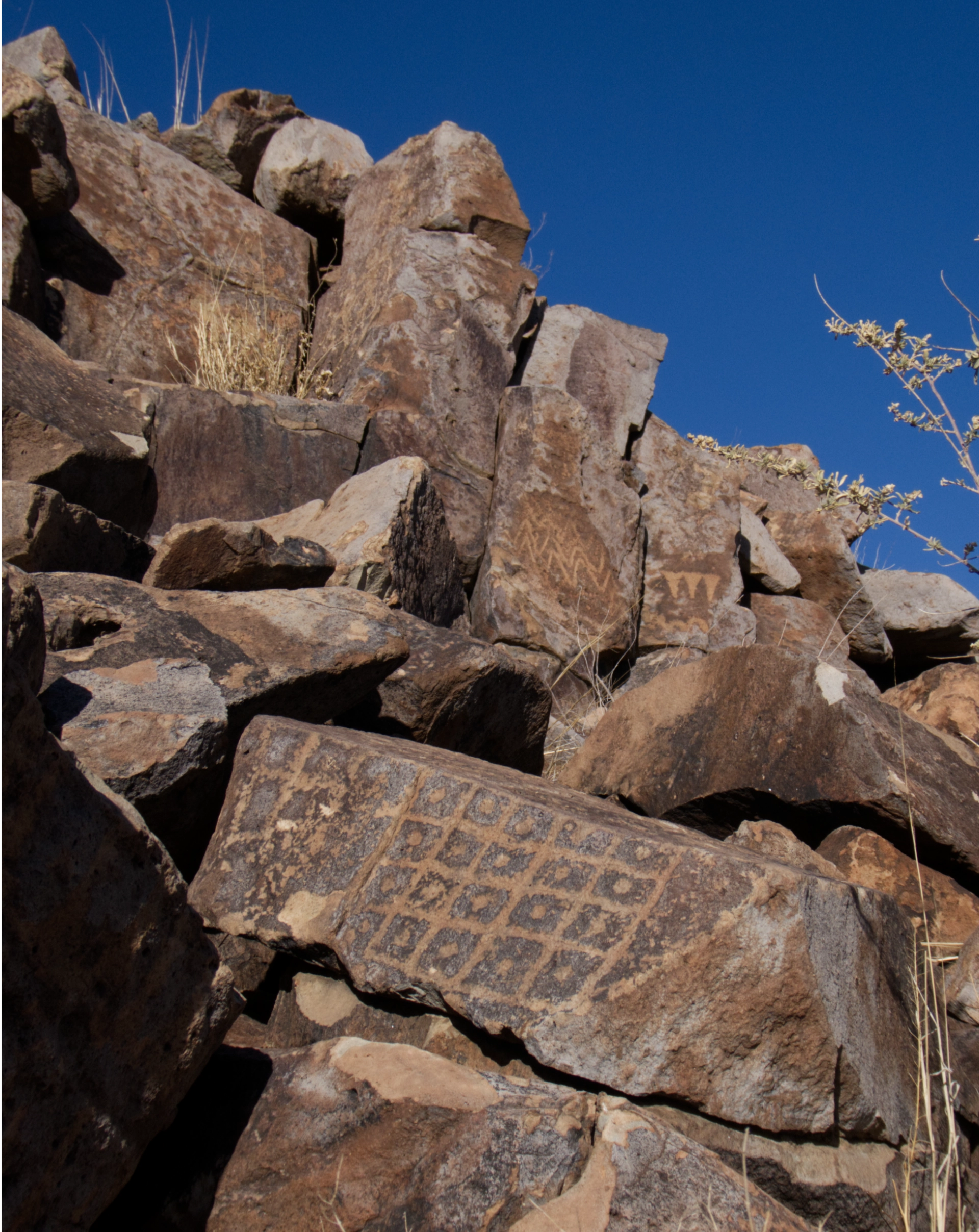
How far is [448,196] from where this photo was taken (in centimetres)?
573

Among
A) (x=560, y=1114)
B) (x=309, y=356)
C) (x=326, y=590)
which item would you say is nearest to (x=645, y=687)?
(x=326, y=590)

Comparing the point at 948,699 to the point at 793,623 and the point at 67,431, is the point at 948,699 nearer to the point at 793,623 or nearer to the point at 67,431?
the point at 793,623

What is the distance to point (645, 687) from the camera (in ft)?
11.4

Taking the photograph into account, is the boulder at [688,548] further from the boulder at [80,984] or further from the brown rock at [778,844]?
the boulder at [80,984]

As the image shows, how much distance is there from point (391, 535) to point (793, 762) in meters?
1.63

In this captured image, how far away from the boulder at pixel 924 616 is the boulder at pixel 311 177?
4223 millimetres

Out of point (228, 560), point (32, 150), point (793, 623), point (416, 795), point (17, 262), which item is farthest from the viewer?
point (793, 623)

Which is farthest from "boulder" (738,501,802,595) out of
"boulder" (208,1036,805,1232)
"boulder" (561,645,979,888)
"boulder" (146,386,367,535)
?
"boulder" (208,1036,805,1232)

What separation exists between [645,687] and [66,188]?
394cm

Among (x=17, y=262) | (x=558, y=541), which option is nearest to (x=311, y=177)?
(x=17, y=262)

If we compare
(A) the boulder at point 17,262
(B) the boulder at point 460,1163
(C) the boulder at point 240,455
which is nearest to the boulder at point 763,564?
(C) the boulder at point 240,455

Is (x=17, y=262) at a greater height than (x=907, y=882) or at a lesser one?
greater

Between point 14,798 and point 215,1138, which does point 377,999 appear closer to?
point 215,1138

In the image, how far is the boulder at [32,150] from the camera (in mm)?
4660
